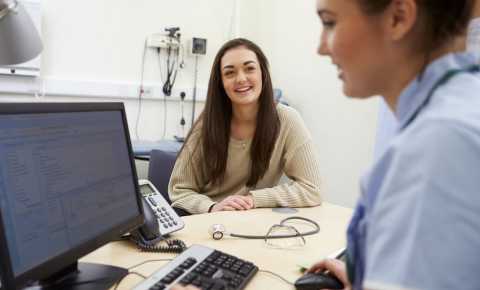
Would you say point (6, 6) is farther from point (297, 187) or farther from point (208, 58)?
point (208, 58)

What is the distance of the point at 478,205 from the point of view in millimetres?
441

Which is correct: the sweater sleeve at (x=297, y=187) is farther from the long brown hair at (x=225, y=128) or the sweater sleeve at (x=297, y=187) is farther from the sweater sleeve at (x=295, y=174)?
the long brown hair at (x=225, y=128)

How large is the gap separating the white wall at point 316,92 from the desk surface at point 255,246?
1227mm

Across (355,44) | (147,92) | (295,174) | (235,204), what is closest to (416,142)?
(355,44)

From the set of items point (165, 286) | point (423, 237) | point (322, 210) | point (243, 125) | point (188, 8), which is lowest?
point (322, 210)

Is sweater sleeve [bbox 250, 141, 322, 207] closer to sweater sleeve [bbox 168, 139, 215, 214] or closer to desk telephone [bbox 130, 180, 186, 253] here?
sweater sleeve [bbox 168, 139, 215, 214]

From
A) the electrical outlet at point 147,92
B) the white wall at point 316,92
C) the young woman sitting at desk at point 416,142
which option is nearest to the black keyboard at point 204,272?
the young woman sitting at desk at point 416,142

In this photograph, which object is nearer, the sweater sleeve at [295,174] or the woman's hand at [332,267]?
the woman's hand at [332,267]

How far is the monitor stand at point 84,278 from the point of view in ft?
2.82

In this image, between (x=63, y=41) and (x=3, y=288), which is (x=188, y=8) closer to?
(x=63, y=41)

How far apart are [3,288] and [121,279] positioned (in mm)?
274

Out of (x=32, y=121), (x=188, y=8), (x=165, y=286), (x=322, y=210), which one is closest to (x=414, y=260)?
(x=165, y=286)

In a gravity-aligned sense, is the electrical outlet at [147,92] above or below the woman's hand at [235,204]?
above

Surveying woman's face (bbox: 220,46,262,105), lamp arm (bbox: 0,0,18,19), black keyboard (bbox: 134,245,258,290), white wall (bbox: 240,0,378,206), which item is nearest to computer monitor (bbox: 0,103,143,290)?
Result: black keyboard (bbox: 134,245,258,290)
